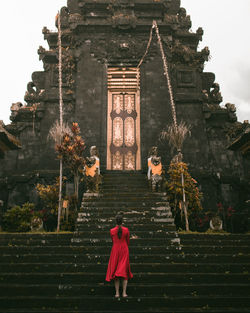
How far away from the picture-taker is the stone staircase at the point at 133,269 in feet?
16.9

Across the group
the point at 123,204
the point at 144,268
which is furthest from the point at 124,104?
the point at 144,268

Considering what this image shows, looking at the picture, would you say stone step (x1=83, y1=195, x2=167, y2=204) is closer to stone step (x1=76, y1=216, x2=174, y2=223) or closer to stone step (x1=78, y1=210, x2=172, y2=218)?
stone step (x1=78, y1=210, x2=172, y2=218)

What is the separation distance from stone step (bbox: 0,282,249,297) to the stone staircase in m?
0.02

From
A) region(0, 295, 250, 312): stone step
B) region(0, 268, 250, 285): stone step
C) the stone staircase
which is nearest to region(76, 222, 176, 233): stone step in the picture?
the stone staircase

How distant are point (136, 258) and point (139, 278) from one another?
33.4 inches

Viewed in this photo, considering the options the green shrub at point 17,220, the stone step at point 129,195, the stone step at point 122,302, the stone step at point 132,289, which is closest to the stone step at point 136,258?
the stone step at point 132,289

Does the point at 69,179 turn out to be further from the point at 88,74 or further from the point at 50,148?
the point at 88,74

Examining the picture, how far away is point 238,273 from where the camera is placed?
20.0 ft

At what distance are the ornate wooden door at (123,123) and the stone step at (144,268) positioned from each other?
7.01 metres

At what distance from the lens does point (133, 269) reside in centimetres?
629

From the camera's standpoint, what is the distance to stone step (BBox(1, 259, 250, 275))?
6305 millimetres

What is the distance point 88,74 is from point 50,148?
3851mm

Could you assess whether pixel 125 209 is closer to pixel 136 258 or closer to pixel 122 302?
pixel 136 258

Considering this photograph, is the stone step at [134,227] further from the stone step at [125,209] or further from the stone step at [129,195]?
the stone step at [129,195]
